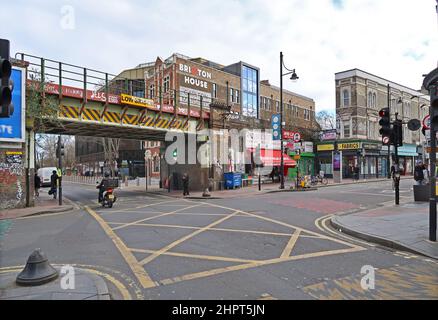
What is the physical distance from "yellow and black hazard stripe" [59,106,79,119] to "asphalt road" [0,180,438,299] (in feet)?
22.0

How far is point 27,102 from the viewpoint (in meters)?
14.1

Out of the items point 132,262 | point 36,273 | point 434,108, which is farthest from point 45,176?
point 434,108

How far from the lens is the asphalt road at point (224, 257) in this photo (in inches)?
176

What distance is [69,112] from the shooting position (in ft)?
52.0

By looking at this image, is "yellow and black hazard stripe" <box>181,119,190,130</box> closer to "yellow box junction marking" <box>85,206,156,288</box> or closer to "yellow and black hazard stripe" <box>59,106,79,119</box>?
"yellow and black hazard stripe" <box>59,106,79,119</box>

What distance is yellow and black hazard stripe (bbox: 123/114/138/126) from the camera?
707 inches

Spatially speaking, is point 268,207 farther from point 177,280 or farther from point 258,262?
point 177,280

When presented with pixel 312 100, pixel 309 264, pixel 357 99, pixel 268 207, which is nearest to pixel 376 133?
pixel 357 99

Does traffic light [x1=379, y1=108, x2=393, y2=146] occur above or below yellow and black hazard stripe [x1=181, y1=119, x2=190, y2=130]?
below

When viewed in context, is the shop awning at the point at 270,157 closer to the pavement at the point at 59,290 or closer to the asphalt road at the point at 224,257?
the asphalt road at the point at 224,257

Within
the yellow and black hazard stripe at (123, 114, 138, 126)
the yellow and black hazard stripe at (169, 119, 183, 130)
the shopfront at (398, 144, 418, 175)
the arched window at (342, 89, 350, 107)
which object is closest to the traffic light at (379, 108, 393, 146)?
the yellow and black hazard stripe at (169, 119, 183, 130)

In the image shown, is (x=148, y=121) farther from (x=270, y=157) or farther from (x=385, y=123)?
(x=270, y=157)

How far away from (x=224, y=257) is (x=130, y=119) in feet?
45.7

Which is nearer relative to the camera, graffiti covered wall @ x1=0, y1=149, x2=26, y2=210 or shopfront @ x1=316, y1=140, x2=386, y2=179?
graffiti covered wall @ x1=0, y1=149, x2=26, y2=210
